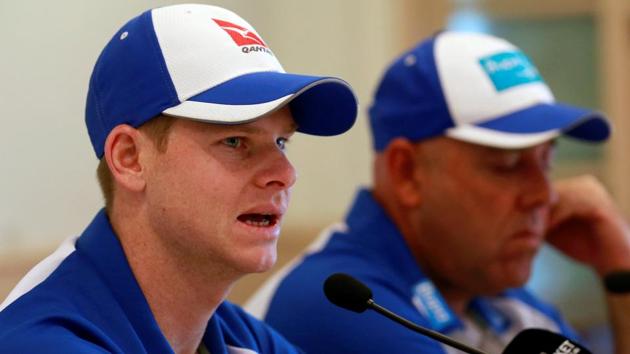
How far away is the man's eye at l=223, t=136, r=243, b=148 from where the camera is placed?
1.30 meters

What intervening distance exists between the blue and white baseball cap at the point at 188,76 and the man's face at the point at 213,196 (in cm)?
3

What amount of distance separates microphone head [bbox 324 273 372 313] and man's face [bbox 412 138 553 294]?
58 cm

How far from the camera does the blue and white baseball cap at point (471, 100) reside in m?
1.92

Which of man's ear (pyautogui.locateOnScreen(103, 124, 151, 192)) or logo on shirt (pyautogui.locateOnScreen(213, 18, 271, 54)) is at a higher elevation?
logo on shirt (pyautogui.locateOnScreen(213, 18, 271, 54))

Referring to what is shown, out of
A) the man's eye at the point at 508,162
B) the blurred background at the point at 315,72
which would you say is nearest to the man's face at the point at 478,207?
the man's eye at the point at 508,162

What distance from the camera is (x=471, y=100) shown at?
1.94 metres

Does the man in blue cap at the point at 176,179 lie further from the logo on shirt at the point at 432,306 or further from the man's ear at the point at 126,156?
the logo on shirt at the point at 432,306

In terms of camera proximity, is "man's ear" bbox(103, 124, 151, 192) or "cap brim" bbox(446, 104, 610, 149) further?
"cap brim" bbox(446, 104, 610, 149)

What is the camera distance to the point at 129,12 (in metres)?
2.40

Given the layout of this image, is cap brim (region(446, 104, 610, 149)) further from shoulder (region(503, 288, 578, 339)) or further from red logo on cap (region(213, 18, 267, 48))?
red logo on cap (region(213, 18, 267, 48))

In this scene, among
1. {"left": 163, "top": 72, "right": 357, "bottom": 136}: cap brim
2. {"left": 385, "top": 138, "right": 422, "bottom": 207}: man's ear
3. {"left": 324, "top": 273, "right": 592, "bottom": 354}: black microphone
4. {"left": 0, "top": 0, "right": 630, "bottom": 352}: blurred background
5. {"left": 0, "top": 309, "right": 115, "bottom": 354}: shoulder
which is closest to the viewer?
{"left": 0, "top": 309, "right": 115, "bottom": 354}: shoulder

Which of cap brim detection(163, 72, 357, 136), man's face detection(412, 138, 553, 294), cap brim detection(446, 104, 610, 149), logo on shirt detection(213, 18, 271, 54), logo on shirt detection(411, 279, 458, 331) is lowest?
logo on shirt detection(411, 279, 458, 331)

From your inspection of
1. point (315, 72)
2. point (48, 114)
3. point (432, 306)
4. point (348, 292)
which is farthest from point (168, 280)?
point (315, 72)

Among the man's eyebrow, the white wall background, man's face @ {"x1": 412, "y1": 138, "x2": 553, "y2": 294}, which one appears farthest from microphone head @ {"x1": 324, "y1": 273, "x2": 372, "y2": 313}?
the white wall background
